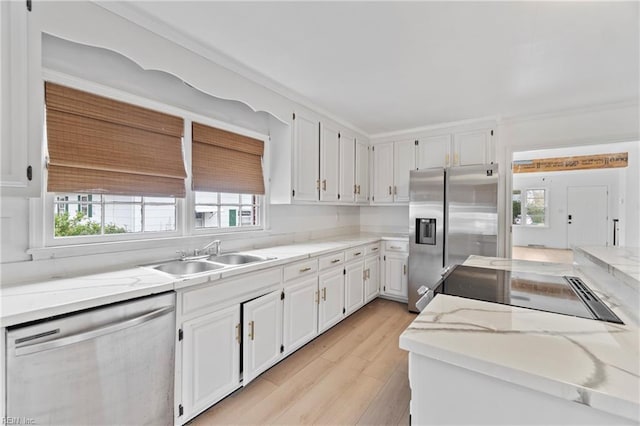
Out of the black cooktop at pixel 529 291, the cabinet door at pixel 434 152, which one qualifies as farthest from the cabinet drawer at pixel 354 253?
the black cooktop at pixel 529 291

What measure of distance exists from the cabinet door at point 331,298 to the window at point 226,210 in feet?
2.91

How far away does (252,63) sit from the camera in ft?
7.09

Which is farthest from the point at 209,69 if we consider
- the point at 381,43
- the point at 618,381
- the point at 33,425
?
the point at 618,381

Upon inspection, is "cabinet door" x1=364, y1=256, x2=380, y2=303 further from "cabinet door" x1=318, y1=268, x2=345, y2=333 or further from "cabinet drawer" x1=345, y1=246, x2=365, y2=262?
"cabinet door" x1=318, y1=268, x2=345, y2=333

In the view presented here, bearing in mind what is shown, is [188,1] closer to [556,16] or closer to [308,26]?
[308,26]

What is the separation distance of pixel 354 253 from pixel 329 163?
1093mm

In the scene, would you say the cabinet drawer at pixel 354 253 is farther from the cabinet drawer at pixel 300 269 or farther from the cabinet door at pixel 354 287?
the cabinet drawer at pixel 300 269

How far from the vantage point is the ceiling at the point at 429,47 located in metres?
1.58

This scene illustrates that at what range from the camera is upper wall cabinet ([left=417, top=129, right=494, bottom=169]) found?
11.1ft

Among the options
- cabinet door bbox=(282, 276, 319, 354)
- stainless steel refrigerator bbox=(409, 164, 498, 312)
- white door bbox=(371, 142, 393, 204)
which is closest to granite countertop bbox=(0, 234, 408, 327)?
cabinet door bbox=(282, 276, 319, 354)

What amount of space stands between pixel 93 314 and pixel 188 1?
5.37ft

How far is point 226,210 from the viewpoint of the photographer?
2559 mm

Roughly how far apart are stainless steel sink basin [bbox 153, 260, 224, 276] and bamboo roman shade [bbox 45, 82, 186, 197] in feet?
1.64

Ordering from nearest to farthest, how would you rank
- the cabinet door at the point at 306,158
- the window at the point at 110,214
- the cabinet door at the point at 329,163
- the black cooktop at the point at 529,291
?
the black cooktop at the point at 529,291 → the window at the point at 110,214 → the cabinet door at the point at 306,158 → the cabinet door at the point at 329,163
